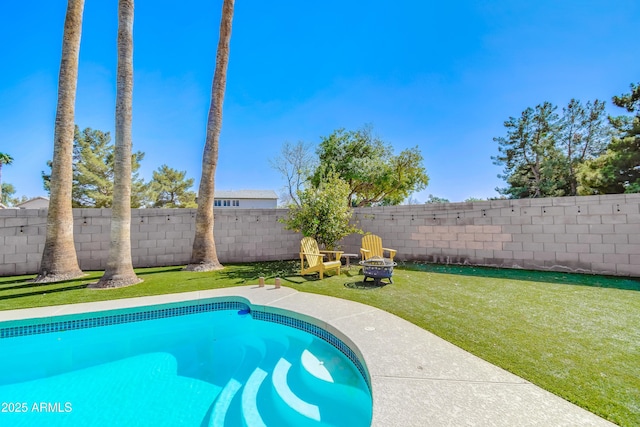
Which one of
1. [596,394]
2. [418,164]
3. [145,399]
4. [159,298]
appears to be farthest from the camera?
[418,164]

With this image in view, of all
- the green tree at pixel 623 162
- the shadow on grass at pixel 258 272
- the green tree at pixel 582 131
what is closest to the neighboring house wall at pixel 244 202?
the shadow on grass at pixel 258 272

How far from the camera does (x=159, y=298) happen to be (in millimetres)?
4320

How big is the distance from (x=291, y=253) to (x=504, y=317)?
6367 mm

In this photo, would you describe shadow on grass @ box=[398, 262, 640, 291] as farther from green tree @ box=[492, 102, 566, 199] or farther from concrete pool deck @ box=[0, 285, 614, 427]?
green tree @ box=[492, 102, 566, 199]

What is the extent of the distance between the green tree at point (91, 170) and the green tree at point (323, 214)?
61.1ft

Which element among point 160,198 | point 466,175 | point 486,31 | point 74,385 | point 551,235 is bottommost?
point 74,385

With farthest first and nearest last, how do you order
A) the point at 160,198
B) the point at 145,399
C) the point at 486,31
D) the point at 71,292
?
the point at 160,198, the point at 486,31, the point at 71,292, the point at 145,399

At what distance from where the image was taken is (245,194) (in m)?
31.4

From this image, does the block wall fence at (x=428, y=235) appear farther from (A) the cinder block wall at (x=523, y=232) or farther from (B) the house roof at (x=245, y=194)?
(B) the house roof at (x=245, y=194)

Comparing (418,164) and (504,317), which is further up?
(418,164)

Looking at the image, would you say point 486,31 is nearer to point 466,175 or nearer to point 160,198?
point 466,175

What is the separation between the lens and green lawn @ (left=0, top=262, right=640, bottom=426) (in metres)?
1.97

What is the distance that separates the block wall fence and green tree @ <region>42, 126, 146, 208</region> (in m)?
14.7

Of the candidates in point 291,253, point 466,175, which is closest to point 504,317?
point 291,253
